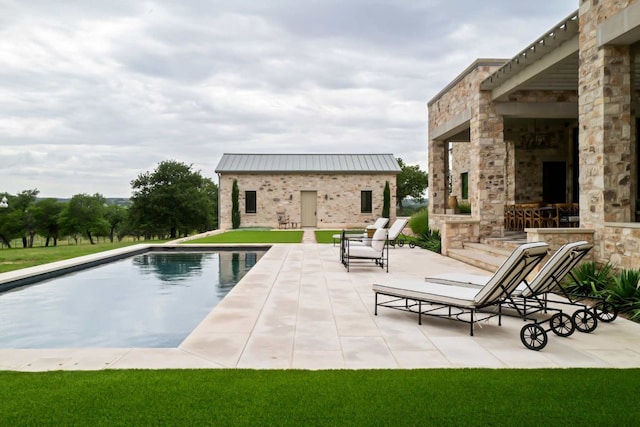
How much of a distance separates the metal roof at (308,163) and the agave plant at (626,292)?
2115 centimetres

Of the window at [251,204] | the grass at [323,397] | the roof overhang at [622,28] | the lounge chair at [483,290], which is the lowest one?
the grass at [323,397]

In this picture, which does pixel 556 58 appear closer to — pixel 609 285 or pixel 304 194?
pixel 609 285

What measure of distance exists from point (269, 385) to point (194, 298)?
15.4 ft

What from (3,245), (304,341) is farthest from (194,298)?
(3,245)

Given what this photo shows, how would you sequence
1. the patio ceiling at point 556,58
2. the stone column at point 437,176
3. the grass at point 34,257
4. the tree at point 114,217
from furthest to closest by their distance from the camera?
the tree at point 114,217 → the stone column at point 437,176 → the grass at point 34,257 → the patio ceiling at point 556,58

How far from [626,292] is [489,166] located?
6668 millimetres

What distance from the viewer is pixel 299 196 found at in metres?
26.8

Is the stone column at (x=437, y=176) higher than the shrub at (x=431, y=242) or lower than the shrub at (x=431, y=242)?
higher

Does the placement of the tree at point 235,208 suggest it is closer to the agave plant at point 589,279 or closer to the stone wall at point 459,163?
the stone wall at point 459,163

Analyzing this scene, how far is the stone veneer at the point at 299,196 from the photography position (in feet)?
87.3

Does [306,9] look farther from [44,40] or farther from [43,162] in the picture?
[43,162]

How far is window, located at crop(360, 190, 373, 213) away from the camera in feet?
88.4

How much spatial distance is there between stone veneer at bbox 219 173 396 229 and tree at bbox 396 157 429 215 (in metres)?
16.6

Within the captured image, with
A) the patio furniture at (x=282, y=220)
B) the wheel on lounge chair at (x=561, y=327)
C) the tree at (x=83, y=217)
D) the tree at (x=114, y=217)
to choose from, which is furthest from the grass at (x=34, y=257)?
the tree at (x=114, y=217)
